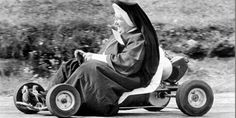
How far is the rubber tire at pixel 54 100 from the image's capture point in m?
7.18

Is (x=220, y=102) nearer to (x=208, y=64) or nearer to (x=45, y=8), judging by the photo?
(x=208, y=64)

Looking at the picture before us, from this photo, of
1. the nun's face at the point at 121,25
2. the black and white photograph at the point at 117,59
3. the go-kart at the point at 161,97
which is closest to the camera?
the go-kart at the point at 161,97

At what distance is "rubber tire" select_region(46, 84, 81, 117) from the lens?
718 cm

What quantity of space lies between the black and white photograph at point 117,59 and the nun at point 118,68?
1 centimetres

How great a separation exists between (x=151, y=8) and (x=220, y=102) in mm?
4906

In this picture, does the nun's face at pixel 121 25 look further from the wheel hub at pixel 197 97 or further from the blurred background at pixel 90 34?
the blurred background at pixel 90 34

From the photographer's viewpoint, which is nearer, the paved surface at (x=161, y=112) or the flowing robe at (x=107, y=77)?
the flowing robe at (x=107, y=77)

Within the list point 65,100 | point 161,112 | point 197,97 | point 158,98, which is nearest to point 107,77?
point 65,100

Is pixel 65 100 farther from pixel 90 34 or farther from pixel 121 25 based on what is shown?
pixel 90 34

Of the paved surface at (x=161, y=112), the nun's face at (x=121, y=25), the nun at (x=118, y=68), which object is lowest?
the paved surface at (x=161, y=112)

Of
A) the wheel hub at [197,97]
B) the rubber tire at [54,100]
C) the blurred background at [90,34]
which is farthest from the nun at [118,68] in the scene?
the blurred background at [90,34]

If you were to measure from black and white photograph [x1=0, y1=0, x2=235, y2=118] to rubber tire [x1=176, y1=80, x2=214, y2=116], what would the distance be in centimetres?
1

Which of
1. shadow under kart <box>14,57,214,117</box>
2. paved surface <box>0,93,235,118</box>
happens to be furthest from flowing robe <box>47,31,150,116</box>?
paved surface <box>0,93,235,118</box>

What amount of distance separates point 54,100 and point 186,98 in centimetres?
170
